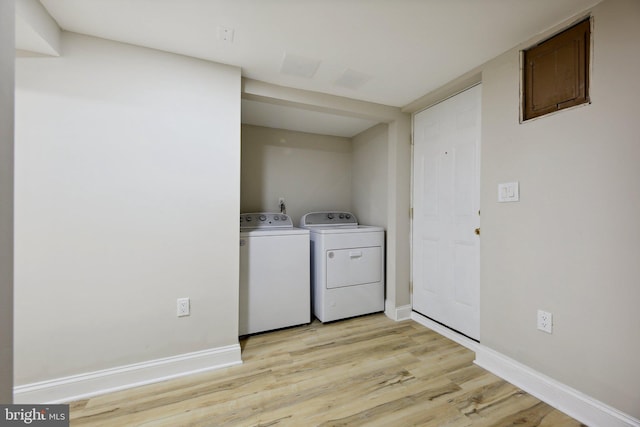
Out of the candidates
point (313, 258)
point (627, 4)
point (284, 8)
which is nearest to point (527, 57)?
point (627, 4)

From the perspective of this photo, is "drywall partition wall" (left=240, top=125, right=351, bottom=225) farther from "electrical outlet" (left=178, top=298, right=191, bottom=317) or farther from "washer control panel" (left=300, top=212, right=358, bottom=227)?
"electrical outlet" (left=178, top=298, right=191, bottom=317)

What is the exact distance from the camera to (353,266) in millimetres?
2611

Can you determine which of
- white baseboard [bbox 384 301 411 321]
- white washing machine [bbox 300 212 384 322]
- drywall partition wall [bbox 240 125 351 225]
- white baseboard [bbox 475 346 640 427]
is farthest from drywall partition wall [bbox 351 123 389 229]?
white baseboard [bbox 475 346 640 427]

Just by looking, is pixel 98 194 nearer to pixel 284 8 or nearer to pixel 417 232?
pixel 284 8

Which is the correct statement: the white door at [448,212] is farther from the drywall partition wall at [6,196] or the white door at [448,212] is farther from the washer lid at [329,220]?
the drywall partition wall at [6,196]

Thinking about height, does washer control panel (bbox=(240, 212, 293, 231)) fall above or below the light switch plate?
below

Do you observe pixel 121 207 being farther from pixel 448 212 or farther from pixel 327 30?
pixel 448 212

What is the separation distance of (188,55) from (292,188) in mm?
1727

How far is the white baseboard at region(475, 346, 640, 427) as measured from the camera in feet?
4.03

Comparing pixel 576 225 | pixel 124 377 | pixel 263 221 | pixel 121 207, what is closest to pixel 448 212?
pixel 576 225

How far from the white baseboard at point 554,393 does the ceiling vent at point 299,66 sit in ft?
7.66

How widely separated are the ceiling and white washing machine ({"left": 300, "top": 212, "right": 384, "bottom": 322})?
1448 millimetres

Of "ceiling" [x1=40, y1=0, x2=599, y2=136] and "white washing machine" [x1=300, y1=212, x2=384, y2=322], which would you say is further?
"white washing machine" [x1=300, y1=212, x2=384, y2=322]

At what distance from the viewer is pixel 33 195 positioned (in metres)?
1.44
